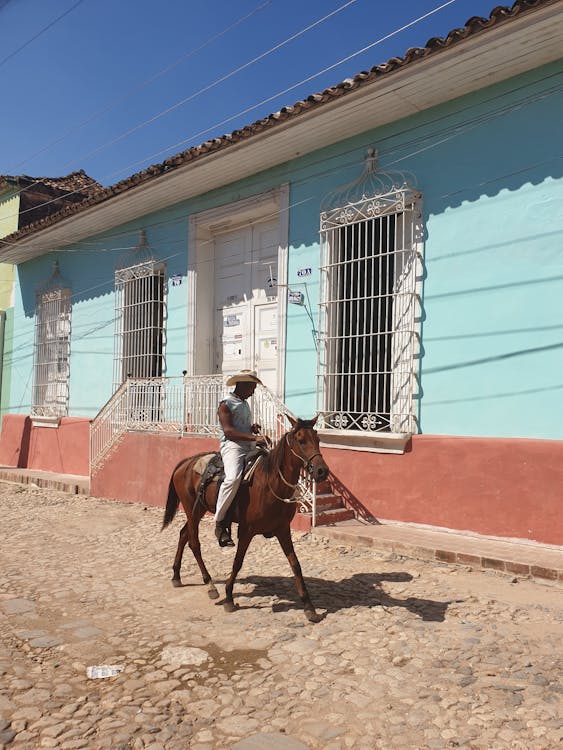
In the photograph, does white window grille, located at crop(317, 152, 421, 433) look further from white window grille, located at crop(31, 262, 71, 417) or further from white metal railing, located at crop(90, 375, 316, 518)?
white window grille, located at crop(31, 262, 71, 417)

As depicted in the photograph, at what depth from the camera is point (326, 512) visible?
680 cm

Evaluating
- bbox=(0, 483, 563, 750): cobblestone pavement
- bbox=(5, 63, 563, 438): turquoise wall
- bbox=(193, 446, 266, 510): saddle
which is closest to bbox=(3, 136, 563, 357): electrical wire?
bbox=(5, 63, 563, 438): turquoise wall

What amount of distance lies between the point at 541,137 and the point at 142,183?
589 cm

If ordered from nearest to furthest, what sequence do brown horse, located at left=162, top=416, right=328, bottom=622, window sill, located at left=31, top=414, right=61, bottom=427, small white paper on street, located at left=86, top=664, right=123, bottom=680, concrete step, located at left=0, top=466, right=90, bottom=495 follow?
small white paper on street, located at left=86, top=664, right=123, bottom=680 → brown horse, located at left=162, top=416, right=328, bottom=622 → concrete step, located at left=0, top=466, right=90, bottom=495 → window sill, located at left=31, top=414, right=61, bottom=427

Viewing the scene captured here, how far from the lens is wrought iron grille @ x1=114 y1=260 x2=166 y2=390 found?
423 inches

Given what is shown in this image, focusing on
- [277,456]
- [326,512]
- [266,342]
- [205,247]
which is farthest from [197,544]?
[205,247]

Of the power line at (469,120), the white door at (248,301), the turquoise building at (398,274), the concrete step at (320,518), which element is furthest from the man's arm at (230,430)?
the power line at (469,120)

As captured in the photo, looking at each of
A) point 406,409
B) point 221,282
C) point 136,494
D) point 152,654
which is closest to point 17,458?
point 136,494

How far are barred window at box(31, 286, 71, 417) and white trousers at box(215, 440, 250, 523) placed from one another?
345 inches

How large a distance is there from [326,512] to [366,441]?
2.94 ft

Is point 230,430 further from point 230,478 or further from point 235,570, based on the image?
point 235,570

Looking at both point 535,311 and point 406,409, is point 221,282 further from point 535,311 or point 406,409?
point 535,311

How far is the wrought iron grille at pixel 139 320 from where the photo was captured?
423 inches

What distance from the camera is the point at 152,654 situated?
3674 mm
